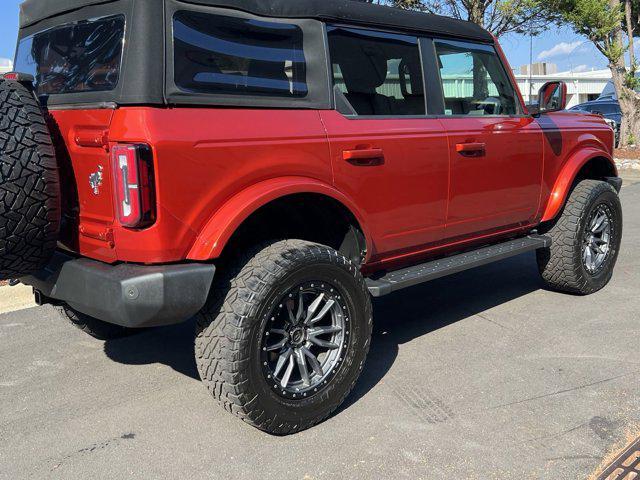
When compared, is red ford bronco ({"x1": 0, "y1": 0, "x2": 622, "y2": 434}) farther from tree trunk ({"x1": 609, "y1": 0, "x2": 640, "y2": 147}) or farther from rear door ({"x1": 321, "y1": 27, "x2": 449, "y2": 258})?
tree trunk ({"x1": 609, "y1": 0, "x2": 640, "y2": 147})

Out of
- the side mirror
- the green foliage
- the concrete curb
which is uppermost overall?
the green foliage

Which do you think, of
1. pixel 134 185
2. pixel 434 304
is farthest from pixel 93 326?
pixel 434 304

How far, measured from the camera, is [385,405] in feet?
11.0

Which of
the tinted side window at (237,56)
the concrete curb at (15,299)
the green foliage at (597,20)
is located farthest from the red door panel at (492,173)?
the green foliage at (597,20)

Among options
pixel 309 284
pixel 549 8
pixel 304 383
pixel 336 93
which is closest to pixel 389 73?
pixel 336 93

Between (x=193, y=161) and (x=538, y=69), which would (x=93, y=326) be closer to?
(x=193, y=161)

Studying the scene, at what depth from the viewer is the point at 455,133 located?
3930 millimetres

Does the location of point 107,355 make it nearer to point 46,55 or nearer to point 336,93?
point 46,55

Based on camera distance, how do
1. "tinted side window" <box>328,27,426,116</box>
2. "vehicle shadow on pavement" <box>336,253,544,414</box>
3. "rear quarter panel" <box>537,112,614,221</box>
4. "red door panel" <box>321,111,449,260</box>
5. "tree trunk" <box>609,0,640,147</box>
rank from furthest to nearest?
"tree trunk" <box>609,0,640,147</box> → "rear quarter panel" <box>537,112,614,221</box> → "vehicle shadow on pavement" <box>336,253,544,414</box> → "tinted side window" <box>328,27,426,116</box> → "red door panel" <box>321,111,449,260</box>

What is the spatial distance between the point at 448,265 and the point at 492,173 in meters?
0.73

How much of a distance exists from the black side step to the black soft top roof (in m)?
1.48

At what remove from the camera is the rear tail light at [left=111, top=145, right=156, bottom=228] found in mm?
2529

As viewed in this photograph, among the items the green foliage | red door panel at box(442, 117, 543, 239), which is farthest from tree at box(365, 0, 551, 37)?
red door panel at box(442, 117, 543, 239)

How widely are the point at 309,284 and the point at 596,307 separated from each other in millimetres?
2879
